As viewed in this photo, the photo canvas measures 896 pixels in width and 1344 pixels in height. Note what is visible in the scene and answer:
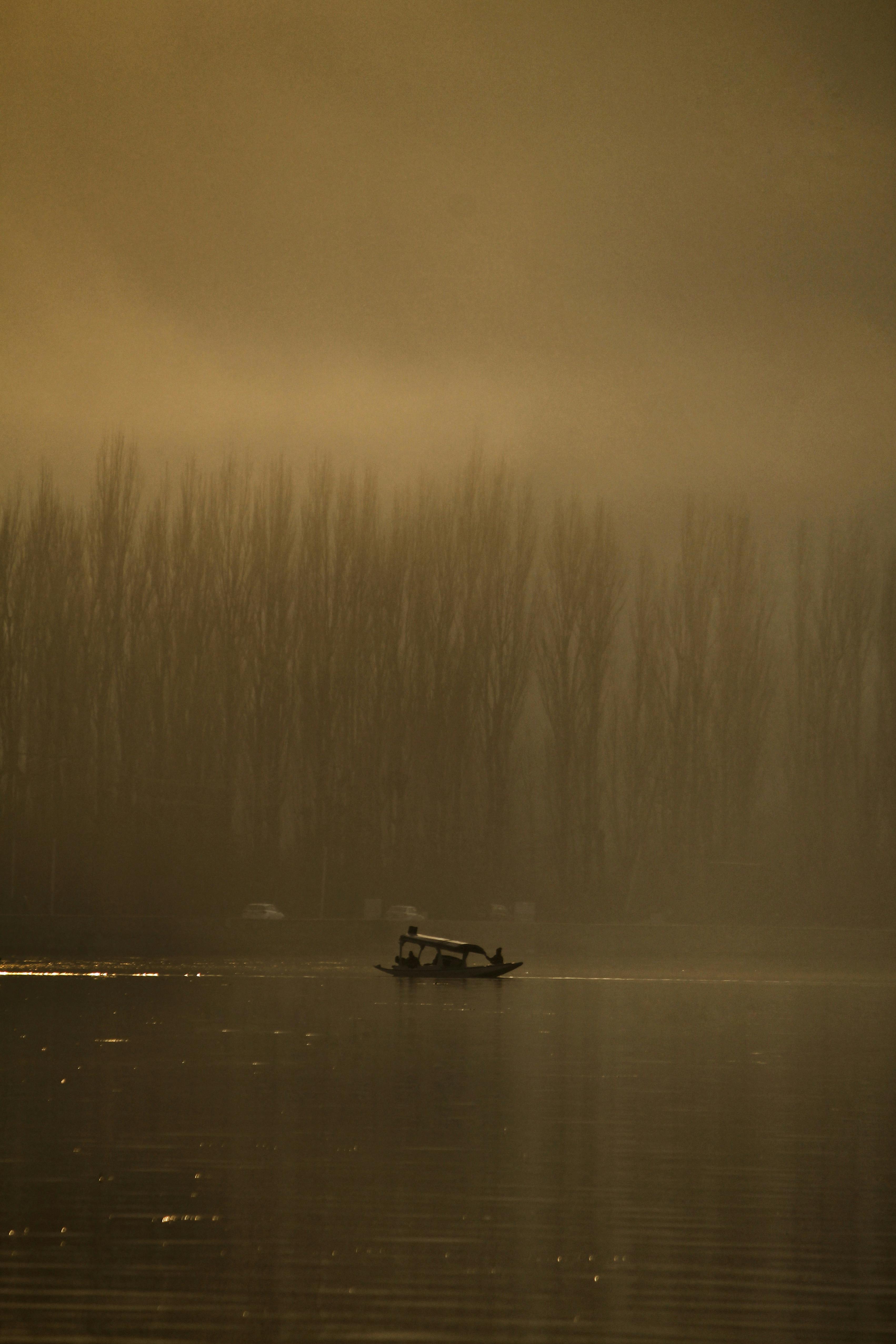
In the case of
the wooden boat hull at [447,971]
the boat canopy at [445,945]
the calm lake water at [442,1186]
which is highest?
the boat canopy at [445,945]

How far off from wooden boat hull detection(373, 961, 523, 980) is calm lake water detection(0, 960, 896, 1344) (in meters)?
13.3

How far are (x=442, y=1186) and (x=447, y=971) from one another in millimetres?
24615

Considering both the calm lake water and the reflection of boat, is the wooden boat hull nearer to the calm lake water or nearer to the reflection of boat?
the reflection of boat

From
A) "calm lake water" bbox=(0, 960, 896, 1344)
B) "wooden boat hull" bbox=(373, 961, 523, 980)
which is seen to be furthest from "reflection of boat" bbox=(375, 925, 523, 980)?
"calm lake water" bbox=(0, 960, 896, 1344)

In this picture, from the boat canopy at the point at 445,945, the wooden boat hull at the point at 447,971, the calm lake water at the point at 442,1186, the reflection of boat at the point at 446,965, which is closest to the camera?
the calm lake water at the point at 442,1186

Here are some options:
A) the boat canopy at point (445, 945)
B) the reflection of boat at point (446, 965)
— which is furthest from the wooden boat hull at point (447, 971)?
the boat canopy at point (445, 945)

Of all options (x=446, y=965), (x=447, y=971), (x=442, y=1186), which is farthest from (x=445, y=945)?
(x=442, y=1186)

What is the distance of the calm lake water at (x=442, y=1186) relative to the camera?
271 inches

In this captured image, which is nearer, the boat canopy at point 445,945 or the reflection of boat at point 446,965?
the boat canopy at point 445,945

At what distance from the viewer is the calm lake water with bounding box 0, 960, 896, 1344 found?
6.88m

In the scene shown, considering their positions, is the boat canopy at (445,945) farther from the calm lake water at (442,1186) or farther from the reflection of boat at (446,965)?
the calm lake water at (442,1186)

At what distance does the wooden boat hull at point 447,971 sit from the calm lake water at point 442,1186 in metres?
13.3

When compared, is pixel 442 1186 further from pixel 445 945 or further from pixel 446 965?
pixel 446 965

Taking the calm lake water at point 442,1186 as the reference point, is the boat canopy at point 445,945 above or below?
above
